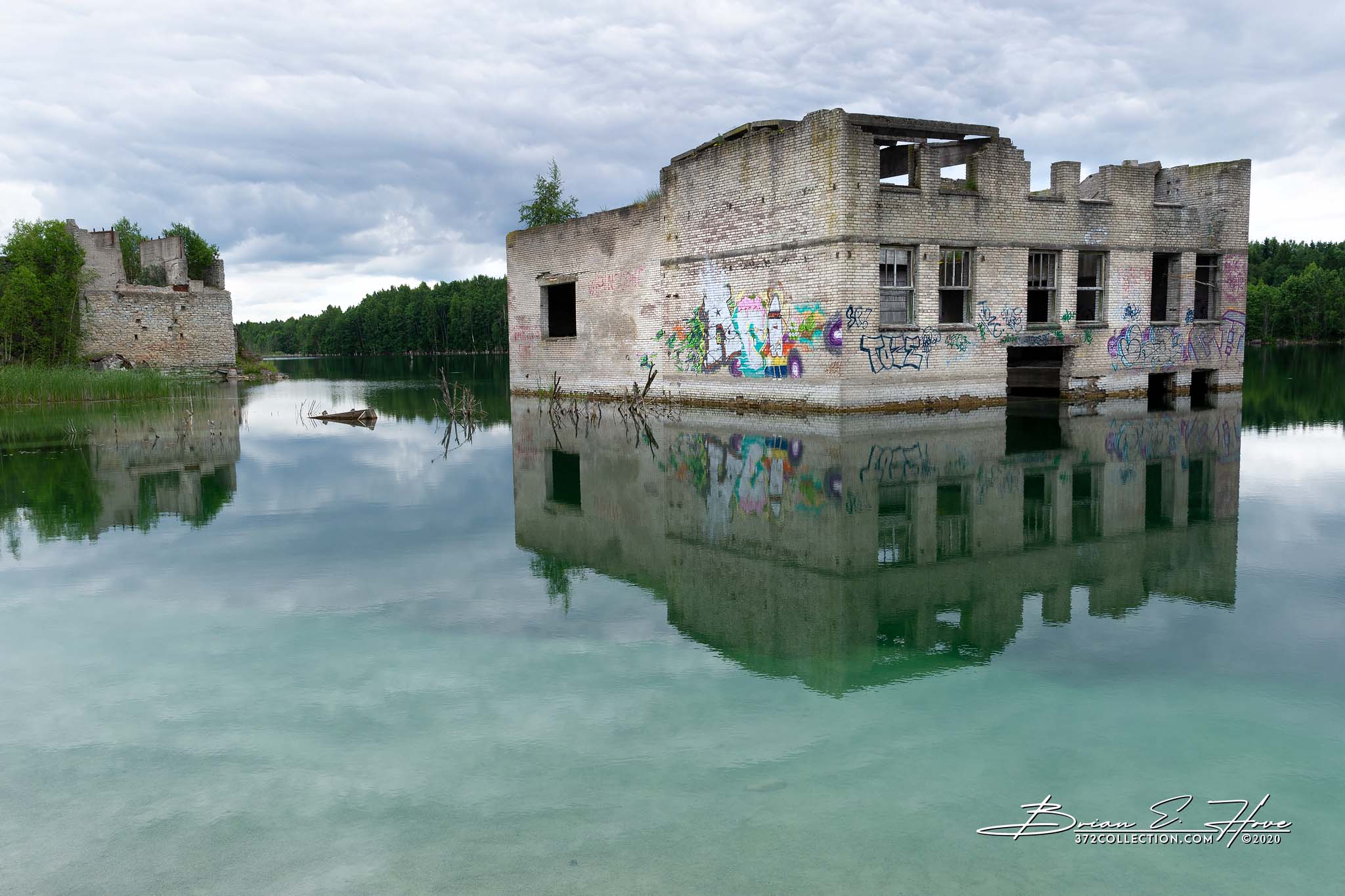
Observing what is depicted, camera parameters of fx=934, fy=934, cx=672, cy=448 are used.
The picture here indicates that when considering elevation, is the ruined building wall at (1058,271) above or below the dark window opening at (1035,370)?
above

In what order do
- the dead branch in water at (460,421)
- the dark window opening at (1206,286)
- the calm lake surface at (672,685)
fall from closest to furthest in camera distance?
the calm lake surface at (672,685) < the dead branch in water at (460,421) < the dark window opening at (1206,286)

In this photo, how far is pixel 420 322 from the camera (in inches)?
4427

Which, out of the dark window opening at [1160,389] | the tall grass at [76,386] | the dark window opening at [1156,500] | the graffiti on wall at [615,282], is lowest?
the dark window opening at [1156,500]

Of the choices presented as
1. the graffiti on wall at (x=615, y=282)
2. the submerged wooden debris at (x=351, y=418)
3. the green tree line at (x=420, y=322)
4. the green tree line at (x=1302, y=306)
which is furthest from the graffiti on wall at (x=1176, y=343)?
the green tree line at (x=420, y=322)

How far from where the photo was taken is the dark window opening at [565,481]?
10.4 metres

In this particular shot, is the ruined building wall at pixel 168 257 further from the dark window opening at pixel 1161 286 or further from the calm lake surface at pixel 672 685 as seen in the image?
the dark window opening at pixel 1161 286

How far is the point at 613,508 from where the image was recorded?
381 inches

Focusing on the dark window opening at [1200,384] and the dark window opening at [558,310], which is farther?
the dark window opening at [558,310]

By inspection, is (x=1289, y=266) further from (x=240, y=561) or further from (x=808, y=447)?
(x=240, y=561)

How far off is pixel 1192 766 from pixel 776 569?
3437 millimetres

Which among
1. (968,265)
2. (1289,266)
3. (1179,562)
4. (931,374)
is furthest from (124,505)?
(1289,266)

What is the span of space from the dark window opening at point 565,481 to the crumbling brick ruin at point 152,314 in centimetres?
3262

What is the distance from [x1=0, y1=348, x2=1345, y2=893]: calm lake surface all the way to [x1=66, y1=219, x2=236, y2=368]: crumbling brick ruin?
3281 centimetres
